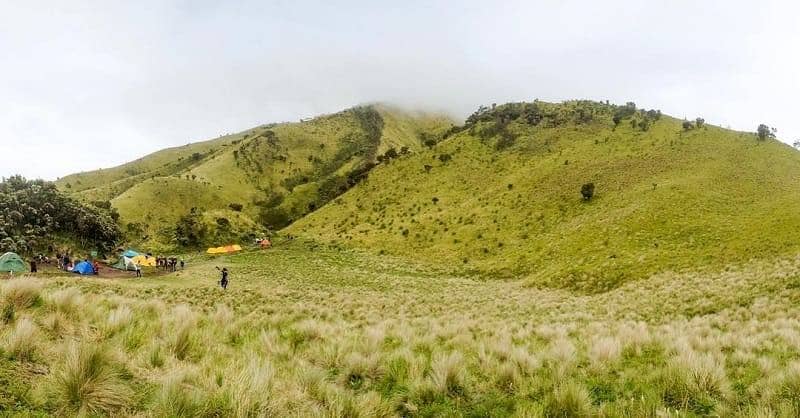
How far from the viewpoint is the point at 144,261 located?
49.9 m

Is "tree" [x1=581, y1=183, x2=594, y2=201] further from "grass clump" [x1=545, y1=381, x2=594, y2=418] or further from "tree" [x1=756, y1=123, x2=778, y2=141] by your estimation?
"grass clump" [x1=545, y1=381, x2=594, y2=418]

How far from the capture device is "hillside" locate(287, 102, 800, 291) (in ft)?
127

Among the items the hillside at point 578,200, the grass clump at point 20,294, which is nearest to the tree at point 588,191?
the hillside at point 578,200

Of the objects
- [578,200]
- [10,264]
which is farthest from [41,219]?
[578,200]

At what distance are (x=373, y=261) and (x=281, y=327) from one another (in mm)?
45288

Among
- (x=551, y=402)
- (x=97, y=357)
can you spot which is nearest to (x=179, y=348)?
(x=97, y=357)

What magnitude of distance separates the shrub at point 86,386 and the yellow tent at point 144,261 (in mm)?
50395

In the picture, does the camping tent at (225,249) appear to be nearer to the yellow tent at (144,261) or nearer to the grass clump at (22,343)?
the yellow tent at (144,261)

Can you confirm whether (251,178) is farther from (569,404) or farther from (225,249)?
(569,404)

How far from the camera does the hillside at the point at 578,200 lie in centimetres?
3875

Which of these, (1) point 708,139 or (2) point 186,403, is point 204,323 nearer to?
(2) point 186,403

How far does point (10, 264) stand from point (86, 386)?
42.3 meters

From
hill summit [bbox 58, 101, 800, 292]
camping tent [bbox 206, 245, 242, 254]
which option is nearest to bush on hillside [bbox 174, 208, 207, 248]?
hill summit [bbox 58, 101, 800, 292]

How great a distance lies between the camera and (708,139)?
222 feet
